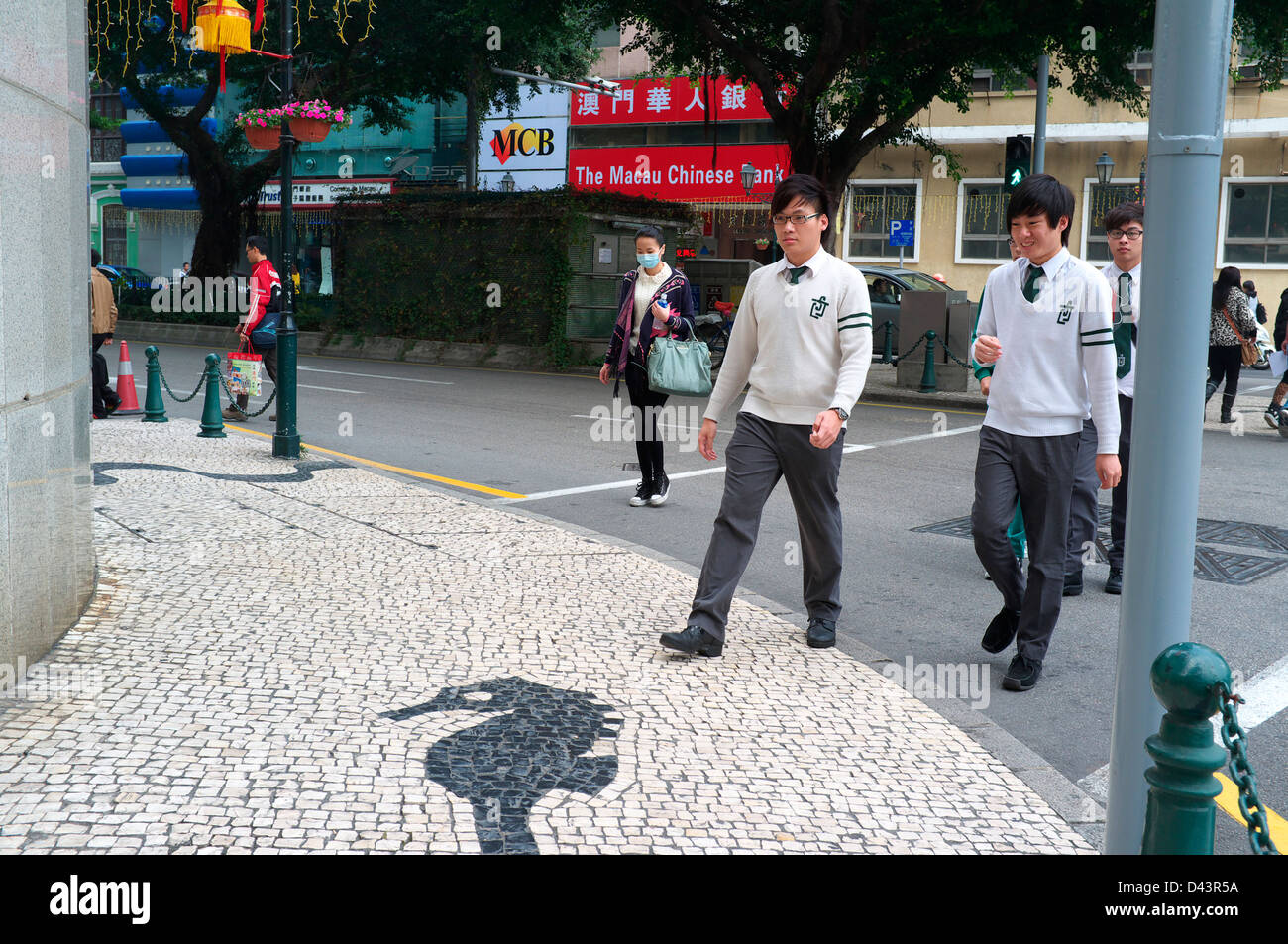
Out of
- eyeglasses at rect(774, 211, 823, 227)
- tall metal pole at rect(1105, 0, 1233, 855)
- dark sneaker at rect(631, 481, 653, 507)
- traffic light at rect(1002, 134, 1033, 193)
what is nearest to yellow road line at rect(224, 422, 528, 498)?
dark sneaker at rect(631, 481, 653, 507)

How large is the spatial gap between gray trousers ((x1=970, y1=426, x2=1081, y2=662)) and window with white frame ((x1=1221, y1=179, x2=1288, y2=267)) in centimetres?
2913

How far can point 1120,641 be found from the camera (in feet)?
10.1

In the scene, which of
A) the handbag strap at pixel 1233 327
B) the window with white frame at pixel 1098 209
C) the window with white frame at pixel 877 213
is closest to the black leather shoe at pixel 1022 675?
the handbag strap at pixel 1233 327

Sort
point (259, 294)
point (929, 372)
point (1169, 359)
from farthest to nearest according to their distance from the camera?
point (929, 372) → point (259, 294) → point (1169, 359)

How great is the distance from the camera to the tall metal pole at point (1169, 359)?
2.92 m

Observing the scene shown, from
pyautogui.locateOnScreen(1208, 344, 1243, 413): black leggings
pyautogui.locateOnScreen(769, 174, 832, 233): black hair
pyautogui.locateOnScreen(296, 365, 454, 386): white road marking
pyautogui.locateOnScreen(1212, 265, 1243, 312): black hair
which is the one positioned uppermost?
pyautogui.locateOnScreen(769, 174, 832, 233): black hair

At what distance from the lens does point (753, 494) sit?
5.45m

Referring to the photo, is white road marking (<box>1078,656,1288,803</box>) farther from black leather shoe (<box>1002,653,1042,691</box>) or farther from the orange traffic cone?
the orange traffic cone

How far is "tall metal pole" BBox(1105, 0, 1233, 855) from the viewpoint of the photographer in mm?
2920

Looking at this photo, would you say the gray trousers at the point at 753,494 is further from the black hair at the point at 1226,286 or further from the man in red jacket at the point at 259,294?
the black hair at the point at 1226,286

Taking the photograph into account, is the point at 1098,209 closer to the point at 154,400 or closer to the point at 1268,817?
the point at 154,400

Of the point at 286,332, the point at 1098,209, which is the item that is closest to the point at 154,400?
the point at 286,332

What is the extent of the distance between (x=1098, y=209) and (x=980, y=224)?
3131mm

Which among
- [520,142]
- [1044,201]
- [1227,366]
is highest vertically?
[520,142]
